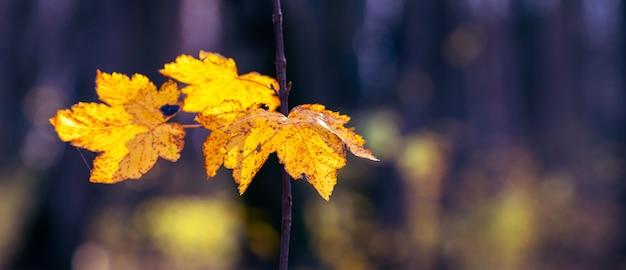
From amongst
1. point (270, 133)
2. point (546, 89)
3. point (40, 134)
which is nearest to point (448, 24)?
point (546, 89)

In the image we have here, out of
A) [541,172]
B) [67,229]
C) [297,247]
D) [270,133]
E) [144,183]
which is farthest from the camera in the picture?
[541,172]

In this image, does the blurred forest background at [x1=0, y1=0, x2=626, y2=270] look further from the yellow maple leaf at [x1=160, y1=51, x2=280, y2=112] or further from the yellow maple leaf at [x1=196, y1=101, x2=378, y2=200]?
the yellow maple leaf at [x1=196, y1=101, x2=378, y2=200]

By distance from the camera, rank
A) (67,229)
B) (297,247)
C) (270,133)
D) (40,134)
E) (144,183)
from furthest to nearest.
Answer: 1. (40,134)
2. (144,183)
3. (67,229)
4. (297,247)
5. (270,133)

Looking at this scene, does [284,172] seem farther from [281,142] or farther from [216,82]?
[216,82]

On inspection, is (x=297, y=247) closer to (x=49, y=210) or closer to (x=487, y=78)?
(x=49, y=210)

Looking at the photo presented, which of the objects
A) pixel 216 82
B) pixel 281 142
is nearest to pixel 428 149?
pixel 216 82
